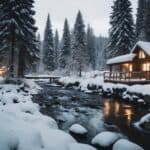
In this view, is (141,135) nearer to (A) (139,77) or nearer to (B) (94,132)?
(B) (94,132)

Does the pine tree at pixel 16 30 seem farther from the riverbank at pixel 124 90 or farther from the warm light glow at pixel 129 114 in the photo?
the warm light glow at pixel 129 114

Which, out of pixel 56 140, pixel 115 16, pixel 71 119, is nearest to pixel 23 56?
pixel 71 119

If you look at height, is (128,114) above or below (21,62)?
below

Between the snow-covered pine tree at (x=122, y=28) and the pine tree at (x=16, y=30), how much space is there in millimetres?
Result: 15679

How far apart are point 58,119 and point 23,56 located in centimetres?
1605

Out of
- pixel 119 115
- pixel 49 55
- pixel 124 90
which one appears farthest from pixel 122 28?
pixel 49 55

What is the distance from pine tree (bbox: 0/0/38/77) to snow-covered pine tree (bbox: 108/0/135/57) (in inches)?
617

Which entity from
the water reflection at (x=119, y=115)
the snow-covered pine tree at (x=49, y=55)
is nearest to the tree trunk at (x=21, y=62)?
the water reflection at (x=119, y=115)

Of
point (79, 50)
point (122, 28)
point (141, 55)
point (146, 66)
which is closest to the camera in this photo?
point (146, 66)

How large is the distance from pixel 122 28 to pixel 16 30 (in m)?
18.6

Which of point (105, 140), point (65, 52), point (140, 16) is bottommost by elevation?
point (105, 140)

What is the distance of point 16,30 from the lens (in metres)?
26.3

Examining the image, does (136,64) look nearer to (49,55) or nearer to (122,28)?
(122,28)

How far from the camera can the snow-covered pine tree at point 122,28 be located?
3784cm
